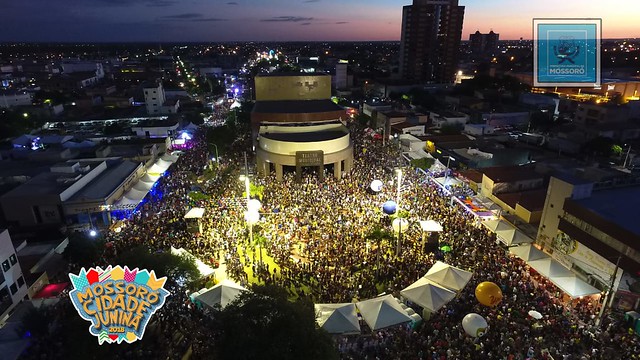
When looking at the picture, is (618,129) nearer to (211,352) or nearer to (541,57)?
(541,57)

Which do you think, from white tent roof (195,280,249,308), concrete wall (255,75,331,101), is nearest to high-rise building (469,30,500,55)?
concrete wall (255,75,331,101)

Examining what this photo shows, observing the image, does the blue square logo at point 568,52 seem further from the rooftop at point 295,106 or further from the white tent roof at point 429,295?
the rooftop at point 295,106

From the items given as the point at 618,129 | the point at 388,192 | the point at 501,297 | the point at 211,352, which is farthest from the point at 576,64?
the point at 618,129

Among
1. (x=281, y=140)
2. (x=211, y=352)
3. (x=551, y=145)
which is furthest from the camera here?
(x=551, y=145)

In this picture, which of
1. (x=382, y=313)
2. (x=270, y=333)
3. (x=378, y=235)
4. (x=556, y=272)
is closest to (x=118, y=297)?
(x=270, y=333)

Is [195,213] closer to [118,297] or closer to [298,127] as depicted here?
[118,297]

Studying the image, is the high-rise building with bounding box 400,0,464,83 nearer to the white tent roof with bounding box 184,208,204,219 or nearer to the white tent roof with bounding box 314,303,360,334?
the white tent roof with bounding box 184,208,204,219
